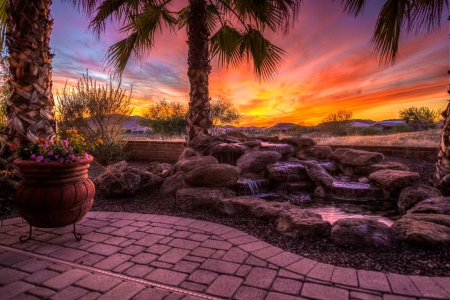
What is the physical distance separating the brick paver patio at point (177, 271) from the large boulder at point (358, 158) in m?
4.44

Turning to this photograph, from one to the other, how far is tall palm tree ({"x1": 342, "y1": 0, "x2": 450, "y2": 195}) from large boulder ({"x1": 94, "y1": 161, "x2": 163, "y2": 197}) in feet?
16.2

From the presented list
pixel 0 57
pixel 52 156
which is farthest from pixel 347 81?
pixel 0 57

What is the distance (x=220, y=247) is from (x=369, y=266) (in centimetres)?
126

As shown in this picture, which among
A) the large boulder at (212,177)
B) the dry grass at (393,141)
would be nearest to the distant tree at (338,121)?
the dry grass at (393,141)

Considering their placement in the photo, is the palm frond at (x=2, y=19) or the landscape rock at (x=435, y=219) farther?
the palm frond at (x=2, y=19)

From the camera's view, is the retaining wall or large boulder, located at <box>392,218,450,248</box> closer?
large boulder, located at <box>392,218,450,248</box>

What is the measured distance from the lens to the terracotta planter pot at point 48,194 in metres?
2.49

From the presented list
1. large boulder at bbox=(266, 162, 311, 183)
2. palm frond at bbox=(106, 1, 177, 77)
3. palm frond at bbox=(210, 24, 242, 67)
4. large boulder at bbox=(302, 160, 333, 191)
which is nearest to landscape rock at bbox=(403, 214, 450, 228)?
large boulder at bbox=(302, 160, 333, 191)

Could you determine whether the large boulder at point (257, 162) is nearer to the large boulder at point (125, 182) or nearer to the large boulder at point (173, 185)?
the large boulder at point (173, 185)

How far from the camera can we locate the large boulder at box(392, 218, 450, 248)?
226 cm

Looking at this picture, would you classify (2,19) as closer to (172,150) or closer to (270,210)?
(172,150)

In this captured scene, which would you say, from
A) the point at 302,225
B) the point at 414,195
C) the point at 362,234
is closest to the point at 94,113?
the point at 302,225

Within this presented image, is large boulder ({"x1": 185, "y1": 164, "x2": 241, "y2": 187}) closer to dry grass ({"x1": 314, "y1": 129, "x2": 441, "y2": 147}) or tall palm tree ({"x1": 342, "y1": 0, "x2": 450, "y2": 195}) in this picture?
tall palm tree ({"x1": 342, "y1": 0, "x2": 450, "y2": 195})

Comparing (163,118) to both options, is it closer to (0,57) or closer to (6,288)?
(0,57)
